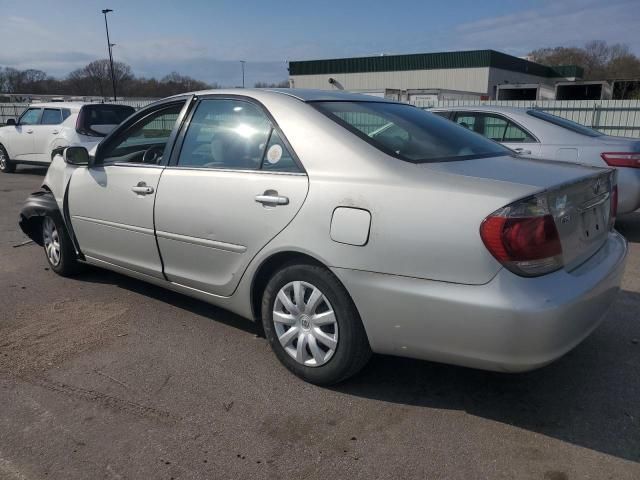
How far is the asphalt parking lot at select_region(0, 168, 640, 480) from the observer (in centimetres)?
244

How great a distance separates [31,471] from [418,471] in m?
1.69

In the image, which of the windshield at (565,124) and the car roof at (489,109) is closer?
the windshield at (565,124)

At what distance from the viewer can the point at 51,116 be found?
1230 centimetres

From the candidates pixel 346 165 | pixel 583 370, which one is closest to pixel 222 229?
pixel 346 165

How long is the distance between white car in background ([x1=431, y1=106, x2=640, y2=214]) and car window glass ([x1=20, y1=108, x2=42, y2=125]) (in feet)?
33.4

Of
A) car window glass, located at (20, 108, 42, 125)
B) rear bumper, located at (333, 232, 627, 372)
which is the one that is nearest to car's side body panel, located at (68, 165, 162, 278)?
rear bumper, located at (333, 232, 627, 372)

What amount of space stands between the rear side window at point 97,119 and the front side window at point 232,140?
8929mm

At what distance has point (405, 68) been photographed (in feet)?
159

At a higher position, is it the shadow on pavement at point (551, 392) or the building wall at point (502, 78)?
the building wall at point (502, 78)

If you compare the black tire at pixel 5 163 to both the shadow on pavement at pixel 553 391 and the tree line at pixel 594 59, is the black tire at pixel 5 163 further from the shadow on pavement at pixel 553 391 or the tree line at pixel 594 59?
the tree line at pixel 594 59

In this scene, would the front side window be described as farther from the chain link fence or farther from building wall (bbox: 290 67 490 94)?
building wall (bbox: 290 67 490 94)

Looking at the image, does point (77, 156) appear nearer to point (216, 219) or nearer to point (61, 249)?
point (61, 249)

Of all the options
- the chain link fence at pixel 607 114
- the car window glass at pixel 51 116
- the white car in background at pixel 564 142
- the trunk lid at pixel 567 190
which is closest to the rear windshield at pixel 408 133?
the trunk lid at pixel 567 190

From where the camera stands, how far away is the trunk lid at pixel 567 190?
8.33ft
